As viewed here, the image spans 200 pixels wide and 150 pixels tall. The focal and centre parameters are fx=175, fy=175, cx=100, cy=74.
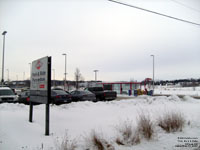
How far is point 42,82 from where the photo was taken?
22.3 feet

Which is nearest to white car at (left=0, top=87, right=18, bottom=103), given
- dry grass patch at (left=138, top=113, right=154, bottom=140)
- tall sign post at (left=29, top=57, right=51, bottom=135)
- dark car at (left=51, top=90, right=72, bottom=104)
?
dark car at (left=51, top=90, right=72, bottom=104)

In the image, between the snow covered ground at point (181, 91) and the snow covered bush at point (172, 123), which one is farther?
the snow covered ground at point (181, 91)

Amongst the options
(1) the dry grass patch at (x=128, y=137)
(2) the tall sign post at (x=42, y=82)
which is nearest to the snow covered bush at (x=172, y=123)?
(1) the dry grass patch at (x=128, y=137)

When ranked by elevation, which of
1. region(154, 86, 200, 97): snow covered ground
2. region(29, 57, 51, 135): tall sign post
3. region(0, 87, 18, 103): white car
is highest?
region(29, 57, 51, 135): tall sign post

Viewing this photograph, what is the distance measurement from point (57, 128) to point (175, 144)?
174 inches

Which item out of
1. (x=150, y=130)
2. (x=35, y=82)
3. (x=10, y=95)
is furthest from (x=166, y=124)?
(x=10, y=95)

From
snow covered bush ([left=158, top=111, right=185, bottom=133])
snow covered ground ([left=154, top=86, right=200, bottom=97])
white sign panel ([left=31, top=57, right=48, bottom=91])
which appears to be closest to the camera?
white sign panel ([left=31, top=57, right=48, bottom=91])

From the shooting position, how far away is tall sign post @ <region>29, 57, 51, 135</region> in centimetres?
635

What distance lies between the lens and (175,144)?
5914mm

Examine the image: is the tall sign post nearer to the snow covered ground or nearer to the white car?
the white car

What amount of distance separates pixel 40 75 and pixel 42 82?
0.41 m

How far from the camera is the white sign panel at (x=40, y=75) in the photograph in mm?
6615

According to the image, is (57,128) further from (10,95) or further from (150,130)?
(10,95)

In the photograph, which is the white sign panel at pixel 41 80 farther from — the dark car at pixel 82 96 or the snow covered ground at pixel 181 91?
the snow covered ground at pixel 181 91
